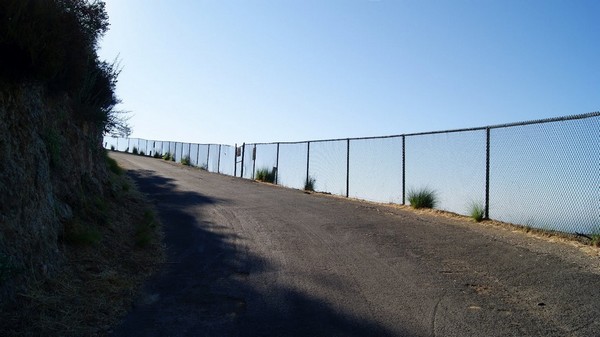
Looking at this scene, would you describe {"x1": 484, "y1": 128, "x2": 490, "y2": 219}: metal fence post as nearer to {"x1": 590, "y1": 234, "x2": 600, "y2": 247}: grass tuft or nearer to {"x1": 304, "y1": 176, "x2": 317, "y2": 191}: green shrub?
{"x1": 590, "y1": 234, "x2": 600, "y2": 247}: grass tuft

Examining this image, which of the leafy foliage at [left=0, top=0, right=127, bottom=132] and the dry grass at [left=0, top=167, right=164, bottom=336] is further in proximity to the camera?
the leafy foliage at [left=0, top=0, right=127, bottom=132]

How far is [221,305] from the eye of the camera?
703cm

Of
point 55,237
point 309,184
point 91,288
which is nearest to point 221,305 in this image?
point 91,288

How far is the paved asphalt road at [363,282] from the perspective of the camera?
6.28 m

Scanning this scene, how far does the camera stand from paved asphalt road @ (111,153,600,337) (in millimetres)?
6277

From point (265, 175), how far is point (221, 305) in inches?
928

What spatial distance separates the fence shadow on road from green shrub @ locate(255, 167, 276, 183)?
19.0 m

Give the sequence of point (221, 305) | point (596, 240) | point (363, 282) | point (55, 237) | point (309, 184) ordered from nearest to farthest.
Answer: point (221, 305)
point (55, 237)
point (363, 282)
point (596, 240)
point (309, 184)

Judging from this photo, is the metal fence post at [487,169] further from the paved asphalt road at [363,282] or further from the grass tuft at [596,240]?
the grass tuft at [596,240]

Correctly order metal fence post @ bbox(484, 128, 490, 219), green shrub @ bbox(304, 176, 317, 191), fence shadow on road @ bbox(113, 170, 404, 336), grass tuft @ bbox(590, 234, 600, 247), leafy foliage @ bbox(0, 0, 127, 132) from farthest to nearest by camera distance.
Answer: green shrub @ bbox(304, 176, 317, 191) < metal fence post @ bbox(484, 128, 490, 219) < grass tuft @ bbox(590, 234, 600, 247) < leafy foliage @ bbox(0, 0, 127, 132) < fence shadow on road @ bbox(113, 170, 404, 336)

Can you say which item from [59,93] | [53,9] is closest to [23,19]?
[53,9]

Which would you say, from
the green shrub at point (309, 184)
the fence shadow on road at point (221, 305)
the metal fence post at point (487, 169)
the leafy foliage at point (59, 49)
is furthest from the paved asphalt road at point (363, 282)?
the green shrub at point (309, 184)

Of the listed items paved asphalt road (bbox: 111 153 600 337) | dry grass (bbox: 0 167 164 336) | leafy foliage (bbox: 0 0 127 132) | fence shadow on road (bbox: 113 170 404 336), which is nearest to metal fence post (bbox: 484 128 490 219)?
paved asphalt road (bbox: 111 153 600 337)

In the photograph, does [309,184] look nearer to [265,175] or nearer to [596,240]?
[265,175]
